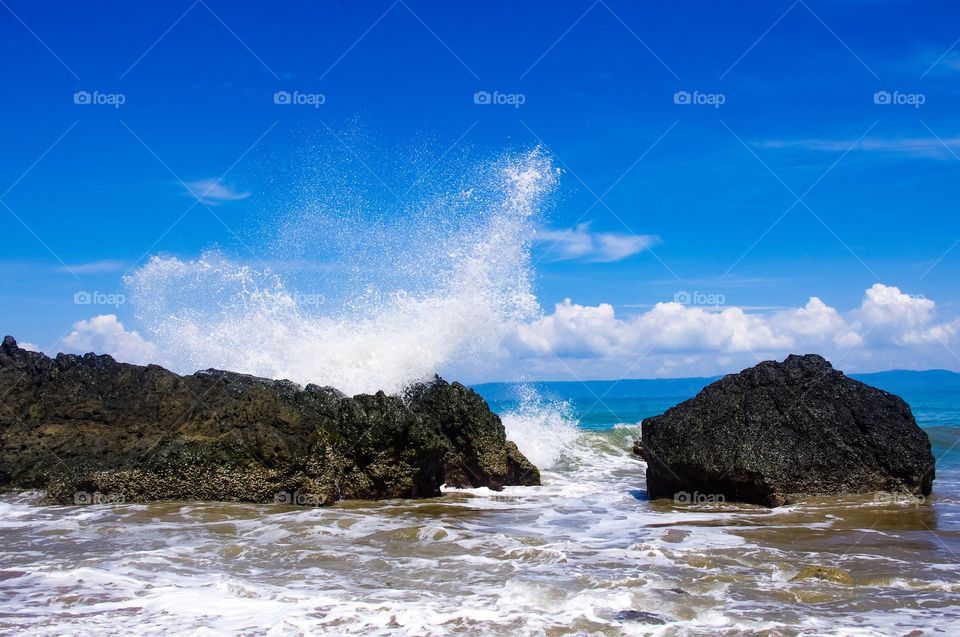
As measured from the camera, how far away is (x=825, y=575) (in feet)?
24.0

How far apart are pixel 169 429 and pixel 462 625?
7.80 meters

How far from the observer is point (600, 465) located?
18.3 metres

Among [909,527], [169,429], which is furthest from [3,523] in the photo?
[909,527]

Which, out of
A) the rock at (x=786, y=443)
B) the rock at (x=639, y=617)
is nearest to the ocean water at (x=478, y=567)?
the rock at (x=639, y=617)

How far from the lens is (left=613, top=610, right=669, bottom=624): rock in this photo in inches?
243

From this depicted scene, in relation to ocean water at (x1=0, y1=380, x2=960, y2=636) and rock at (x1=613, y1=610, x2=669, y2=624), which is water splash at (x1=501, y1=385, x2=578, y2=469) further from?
rock at (x1=613, y1=610, x2=669, y2=624)

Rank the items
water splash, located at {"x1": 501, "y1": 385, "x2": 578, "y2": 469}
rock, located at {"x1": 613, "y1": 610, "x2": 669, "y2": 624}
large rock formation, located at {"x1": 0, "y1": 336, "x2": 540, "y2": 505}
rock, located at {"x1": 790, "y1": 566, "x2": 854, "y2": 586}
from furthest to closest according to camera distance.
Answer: water splash, located at {"x1": 501, "y1": 385, "x2": 578, "y2": 469}
large rock formation, located at {"x1": 0, "y1": 336, "x2": 540, "y2": 505}
rock, located at {"x1": 790, "y1": 566, "x2": 854, "y2": 586}
rock, located at {"x1": 613, "y1": 610, "x2": 669, "y2": 624}

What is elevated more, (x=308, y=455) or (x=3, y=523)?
(x=308, y=455)

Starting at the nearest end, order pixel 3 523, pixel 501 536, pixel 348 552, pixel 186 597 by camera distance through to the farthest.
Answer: pixel 186 597
pixel 348 552
pixel 501 536
pixel 3 523

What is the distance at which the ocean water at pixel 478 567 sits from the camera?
6.20m

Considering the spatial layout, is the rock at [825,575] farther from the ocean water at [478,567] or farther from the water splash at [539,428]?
the water splash at [539,428]

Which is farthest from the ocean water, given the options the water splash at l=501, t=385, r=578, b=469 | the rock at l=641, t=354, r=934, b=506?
the water splash at l=501, t=385, r=578, b=469

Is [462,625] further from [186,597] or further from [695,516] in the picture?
[695,516]

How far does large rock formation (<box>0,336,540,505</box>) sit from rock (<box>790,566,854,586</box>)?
6.10 m
